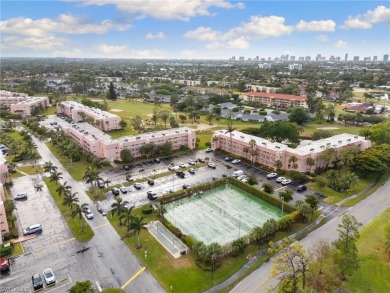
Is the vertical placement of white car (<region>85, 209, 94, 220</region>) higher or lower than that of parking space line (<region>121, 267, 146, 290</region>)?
higher

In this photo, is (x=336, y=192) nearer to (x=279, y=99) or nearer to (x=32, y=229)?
(x=32, y=229)

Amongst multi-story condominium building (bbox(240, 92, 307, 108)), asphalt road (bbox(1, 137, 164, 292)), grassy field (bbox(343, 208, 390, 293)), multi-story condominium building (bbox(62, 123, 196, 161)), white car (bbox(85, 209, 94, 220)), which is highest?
multi-story condominium building (bbox(240, 92, 307, 108))

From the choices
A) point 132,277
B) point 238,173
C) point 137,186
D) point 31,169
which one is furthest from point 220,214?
point 31,169

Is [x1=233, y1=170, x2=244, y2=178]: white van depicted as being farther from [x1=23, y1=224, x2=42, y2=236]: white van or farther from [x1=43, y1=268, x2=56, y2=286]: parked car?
[x1=43, y1=268, x2=56, y2=286]: parked car

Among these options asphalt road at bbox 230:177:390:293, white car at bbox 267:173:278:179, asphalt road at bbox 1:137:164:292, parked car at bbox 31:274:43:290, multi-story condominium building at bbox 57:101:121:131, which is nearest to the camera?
parked car at bbox 31:274:43:290

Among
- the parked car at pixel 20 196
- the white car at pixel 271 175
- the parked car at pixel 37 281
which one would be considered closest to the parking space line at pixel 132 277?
the parked car at pixel 37 281

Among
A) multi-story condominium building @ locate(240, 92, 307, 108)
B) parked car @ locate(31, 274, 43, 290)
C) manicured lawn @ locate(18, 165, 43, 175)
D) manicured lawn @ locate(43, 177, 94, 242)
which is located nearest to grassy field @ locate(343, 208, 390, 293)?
manicured lawn @ locate(43, 177, 94, 242)

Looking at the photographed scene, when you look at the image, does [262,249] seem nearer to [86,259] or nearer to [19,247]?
[86,259]
